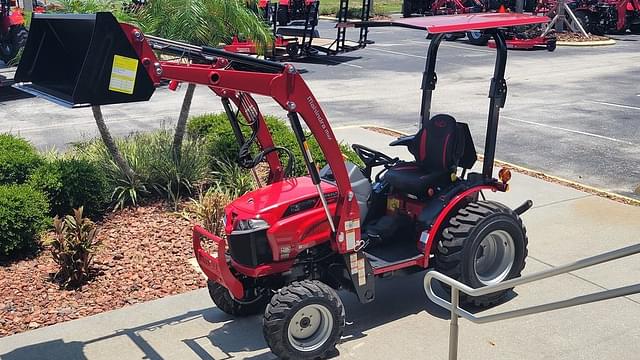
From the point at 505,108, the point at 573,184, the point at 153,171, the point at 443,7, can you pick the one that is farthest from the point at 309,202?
the point at 443,7

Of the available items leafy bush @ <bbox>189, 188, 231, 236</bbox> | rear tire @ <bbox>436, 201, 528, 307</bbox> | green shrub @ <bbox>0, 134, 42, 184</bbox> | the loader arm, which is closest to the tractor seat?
rear tire @ <bbox>436, 201, 528, 307</bbox>

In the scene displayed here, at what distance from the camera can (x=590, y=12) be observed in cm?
2642

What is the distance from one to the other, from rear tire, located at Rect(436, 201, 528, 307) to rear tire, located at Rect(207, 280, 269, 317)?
1344 millimetres

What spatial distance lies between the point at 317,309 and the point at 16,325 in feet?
7.53

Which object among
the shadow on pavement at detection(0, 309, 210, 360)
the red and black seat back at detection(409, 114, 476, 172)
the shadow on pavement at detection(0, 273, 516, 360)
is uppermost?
the red and black seat back at detection(409, 114, 476, 172)

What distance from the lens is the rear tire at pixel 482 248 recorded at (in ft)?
17.3

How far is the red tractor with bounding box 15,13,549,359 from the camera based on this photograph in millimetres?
4375

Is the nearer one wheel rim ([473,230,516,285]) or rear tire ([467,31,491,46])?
wheel rim ([473,230,516,285])

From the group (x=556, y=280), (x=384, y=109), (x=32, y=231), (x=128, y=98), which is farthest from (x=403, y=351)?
(x=384, y=109)

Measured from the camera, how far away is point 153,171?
7824 millimetres

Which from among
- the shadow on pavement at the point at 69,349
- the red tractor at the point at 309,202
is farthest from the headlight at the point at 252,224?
the shadow on pavement at the point at 69,349

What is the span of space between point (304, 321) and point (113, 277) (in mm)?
2103

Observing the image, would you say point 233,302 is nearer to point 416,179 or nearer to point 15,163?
point 416,179

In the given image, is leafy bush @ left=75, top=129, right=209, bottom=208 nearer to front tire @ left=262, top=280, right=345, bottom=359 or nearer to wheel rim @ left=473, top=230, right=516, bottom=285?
front tire @ left=262, top=280, right=345, bottom=359
